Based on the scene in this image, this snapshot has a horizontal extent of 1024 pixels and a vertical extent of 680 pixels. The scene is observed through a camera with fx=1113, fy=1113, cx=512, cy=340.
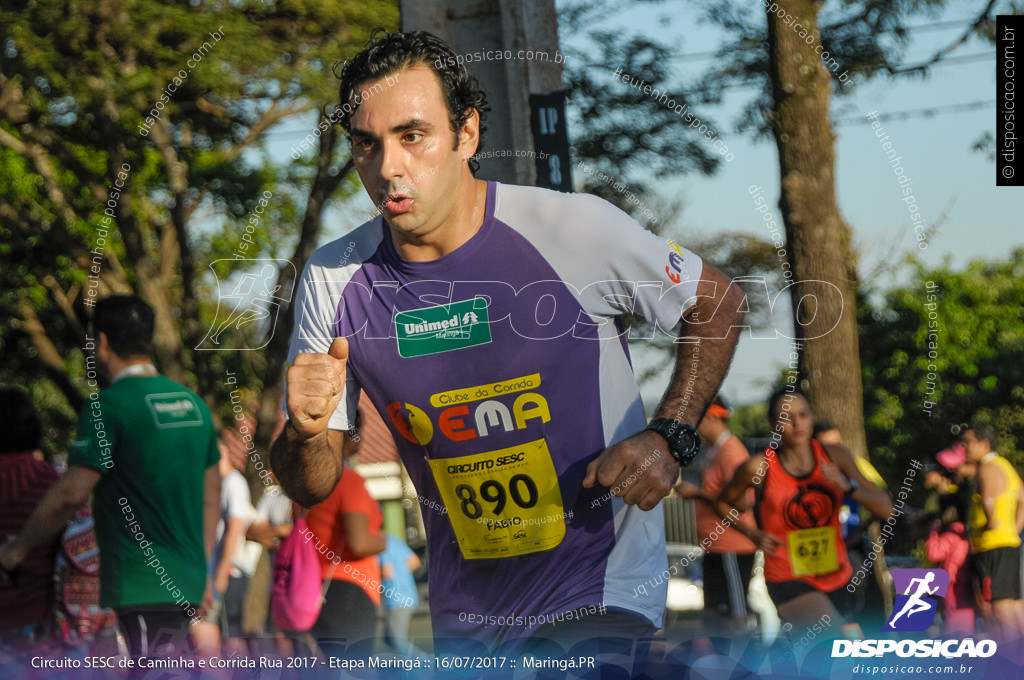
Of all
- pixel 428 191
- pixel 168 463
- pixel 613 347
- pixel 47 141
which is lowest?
pixel 168 463

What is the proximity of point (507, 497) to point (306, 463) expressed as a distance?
0.47m

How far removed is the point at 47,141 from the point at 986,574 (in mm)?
7738

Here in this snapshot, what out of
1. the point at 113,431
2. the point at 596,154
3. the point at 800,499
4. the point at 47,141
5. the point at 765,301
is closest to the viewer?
the point at 765,301

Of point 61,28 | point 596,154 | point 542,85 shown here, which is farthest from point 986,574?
point 61,28

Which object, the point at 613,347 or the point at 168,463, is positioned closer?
the point at 613,347

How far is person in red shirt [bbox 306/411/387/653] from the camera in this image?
5277 millimetres

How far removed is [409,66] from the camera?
104 inches

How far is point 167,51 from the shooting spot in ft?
28.4

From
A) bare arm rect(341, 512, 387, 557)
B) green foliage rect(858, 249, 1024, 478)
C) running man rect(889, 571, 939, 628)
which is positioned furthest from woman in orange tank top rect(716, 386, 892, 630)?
green foliage rect(858, 249, 1024, 478)

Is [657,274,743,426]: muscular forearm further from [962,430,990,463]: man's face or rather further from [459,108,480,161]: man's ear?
[962,430,990,463]: man's face

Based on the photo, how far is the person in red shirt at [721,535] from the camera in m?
5.75

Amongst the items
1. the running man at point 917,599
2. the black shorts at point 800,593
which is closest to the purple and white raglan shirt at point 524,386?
the running man at point 917,599

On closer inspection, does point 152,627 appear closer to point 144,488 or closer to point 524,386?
point 144,488

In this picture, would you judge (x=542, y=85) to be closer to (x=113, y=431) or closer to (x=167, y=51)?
(x=113, y=431)
